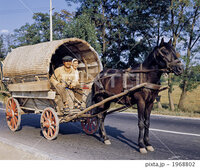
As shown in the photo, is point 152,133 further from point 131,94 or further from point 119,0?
point 119,0

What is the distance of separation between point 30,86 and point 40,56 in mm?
1097

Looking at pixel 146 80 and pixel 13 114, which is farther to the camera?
pixel 13 114

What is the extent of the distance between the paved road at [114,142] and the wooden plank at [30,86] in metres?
1.56

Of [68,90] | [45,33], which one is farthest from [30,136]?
[45,33]

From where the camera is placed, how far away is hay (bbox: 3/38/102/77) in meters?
6.80

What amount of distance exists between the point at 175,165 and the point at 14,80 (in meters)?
6.25

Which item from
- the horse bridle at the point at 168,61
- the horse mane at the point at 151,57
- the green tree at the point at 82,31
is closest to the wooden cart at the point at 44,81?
the horse mane at the point at 151,57

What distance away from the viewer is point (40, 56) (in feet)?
22.9

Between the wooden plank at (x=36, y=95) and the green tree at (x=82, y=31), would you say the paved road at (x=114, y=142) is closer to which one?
the wooden plank at (x=36, y=95)

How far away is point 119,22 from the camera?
17.4m

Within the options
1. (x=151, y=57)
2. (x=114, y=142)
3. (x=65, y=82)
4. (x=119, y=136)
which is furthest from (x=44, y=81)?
(x=151, y=57)

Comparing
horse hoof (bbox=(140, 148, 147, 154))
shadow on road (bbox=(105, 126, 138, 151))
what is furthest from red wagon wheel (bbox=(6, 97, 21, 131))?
horse hoof (bbox=(140, 148, 147, 154))

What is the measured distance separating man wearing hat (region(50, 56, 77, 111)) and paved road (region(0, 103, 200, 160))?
44.1 inches

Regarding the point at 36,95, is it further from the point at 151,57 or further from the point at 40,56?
the point at 151,57
